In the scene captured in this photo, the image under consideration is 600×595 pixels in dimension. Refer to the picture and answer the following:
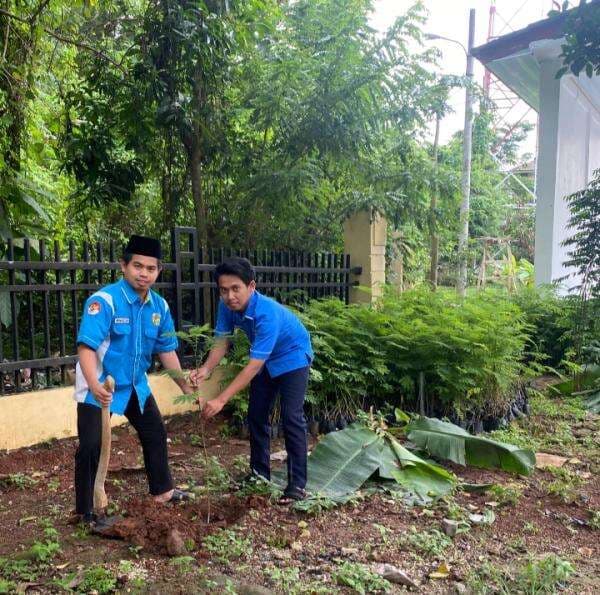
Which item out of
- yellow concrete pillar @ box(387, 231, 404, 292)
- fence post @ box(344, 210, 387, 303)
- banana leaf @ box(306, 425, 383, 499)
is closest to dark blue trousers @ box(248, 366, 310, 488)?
banana leaf @ box(306, 425, 383, 499)

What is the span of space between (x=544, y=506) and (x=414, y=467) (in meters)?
0.89

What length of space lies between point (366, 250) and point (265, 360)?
458 centimetres

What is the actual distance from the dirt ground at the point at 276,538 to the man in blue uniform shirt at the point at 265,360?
303mm

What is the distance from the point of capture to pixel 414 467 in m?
4.65

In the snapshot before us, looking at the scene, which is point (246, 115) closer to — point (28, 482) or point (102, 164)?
point (102, 164)

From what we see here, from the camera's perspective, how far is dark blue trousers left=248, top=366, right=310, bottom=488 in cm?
416

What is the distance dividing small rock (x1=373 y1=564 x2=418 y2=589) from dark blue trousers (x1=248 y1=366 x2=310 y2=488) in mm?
993

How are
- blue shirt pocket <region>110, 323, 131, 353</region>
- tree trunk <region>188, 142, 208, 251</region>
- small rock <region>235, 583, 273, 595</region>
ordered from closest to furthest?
small rock <region>235, 583, 273, 595</region> → blue shirt pocket <region>110, 323, 131, 353</region> → tree trunk <region>188, 142, 208, 251</region>

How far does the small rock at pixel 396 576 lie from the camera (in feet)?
10.5

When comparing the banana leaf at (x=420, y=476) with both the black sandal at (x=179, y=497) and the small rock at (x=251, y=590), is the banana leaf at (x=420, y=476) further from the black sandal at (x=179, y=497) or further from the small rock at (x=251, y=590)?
the small rock at (x=251, y=590)

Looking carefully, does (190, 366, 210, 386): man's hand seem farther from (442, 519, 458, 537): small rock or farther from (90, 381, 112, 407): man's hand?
(442, 519, 458, 537): small rock

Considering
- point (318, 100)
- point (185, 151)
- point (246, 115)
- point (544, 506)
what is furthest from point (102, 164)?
point (544, 506)

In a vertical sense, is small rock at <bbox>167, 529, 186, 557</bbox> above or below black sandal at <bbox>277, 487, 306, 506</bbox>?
above

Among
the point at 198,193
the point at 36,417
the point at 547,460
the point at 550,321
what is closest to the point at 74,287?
the point at 36,417
